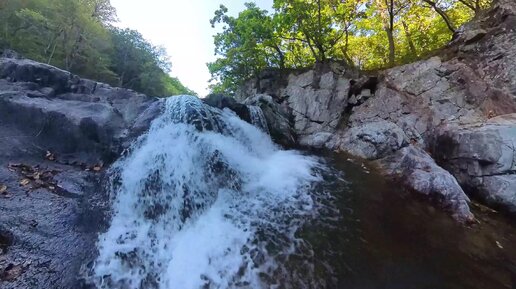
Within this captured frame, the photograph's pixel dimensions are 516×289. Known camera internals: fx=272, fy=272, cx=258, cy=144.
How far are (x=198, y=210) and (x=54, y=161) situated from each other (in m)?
4.38

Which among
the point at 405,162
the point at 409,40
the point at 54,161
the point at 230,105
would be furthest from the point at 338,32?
the point at 54,161

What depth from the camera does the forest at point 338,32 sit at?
14984 millimetres

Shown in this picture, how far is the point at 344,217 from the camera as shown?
6180mm

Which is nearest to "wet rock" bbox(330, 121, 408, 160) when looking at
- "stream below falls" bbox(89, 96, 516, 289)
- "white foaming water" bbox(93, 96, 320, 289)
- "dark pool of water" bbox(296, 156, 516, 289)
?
"stream below falls" bbox(89, 96, 516, 289)

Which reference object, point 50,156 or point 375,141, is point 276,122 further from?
point 50,156

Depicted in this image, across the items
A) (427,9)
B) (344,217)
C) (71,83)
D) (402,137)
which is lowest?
(344,217)

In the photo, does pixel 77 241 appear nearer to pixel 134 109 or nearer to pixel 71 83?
pixel 134 109

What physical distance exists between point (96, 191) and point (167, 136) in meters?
2.63

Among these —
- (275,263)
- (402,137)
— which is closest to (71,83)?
(275,263)

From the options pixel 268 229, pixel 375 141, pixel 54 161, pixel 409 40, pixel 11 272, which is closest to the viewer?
pixel 11 272

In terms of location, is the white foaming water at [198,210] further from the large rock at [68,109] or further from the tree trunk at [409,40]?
the tree trunk at [409,40]

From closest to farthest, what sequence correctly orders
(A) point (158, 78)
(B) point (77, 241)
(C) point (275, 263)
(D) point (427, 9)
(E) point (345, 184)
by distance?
(C) point (275, 263)
(B) point (77, 241)
(E) point (345, 184)
(D) point (427, 9)
(A) point (158, 78)

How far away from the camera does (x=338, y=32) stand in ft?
52.2

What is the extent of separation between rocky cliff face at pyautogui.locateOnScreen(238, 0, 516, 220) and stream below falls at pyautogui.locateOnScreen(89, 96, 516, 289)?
3.13 ft
